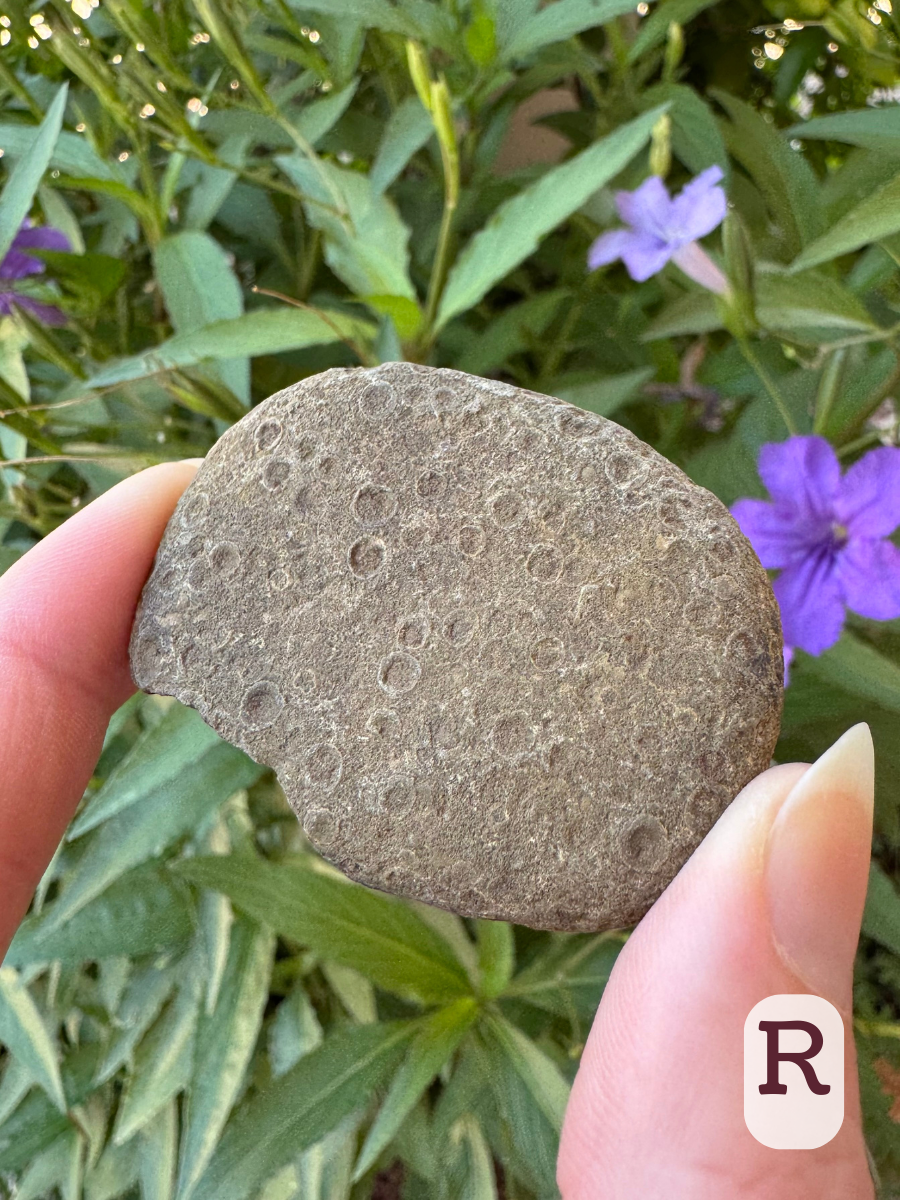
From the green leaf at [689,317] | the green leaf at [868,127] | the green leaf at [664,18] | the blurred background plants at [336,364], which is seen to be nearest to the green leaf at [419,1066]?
the blurred background plants at [336,364]

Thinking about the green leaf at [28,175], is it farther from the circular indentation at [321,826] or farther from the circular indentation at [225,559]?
the circular indentation at [321,826]

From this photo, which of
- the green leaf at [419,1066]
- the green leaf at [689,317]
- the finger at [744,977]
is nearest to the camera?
the finger at [744,977]

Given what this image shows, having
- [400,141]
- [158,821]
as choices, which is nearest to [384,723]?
[158,821]

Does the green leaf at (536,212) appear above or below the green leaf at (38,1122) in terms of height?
above

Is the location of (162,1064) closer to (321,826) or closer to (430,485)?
(321,826)

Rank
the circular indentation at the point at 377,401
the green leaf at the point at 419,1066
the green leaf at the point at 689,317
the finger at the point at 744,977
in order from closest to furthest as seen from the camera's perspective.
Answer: the finger at the point at 744,977 → the circular indentation at the point at 377,401 → the green leaf at the point at 419,1066 → the green leaf at the point at 689,317

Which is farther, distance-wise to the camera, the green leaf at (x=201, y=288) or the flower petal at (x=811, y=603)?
the green leaf at (x=201, y=288)
